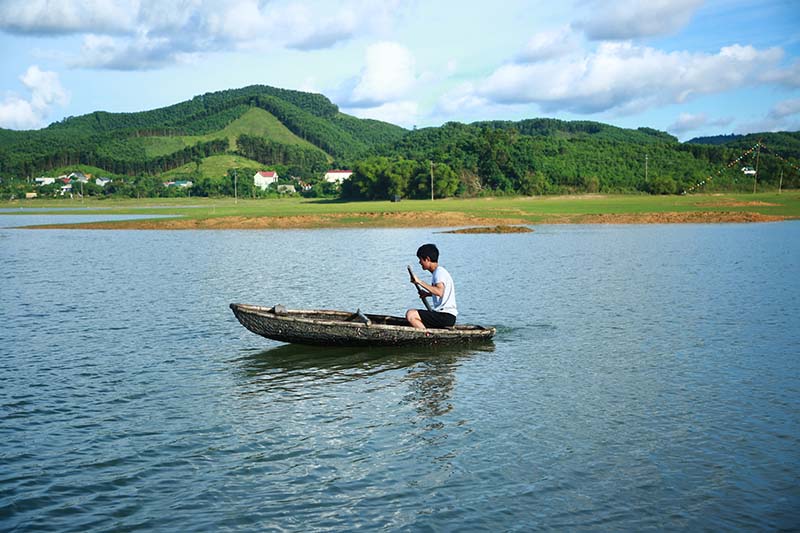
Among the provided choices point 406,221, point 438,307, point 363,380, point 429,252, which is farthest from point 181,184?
point 363,380

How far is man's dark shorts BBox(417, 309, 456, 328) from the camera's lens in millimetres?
17438

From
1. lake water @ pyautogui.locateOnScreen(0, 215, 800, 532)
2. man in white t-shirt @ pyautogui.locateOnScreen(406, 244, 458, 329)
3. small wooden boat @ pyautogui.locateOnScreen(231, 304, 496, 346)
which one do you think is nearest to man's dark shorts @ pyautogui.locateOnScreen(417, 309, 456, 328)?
man in white t-shirt @ pyautogui.locateOnScreen(406, 244, 458, 329)

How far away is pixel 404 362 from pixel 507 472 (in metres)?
6.90

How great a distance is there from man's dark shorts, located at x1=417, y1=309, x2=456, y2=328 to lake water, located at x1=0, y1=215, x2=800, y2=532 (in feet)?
2.60

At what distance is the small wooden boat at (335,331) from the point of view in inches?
661

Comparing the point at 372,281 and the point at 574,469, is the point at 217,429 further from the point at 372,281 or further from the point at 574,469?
the point at 372,281

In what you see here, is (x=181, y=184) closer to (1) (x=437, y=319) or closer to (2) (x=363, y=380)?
(1) (x=437, y=319)

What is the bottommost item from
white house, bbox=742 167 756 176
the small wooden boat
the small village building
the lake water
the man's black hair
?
the lake water

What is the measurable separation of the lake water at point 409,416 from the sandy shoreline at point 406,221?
46110 millimetres

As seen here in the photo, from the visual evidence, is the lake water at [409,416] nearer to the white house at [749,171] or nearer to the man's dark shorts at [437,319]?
the man's dark shorts at [437,319]

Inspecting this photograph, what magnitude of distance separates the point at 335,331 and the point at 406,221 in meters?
60.9

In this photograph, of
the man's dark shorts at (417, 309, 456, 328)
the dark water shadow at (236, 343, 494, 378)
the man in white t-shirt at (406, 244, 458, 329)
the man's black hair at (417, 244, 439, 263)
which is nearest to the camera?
the dark water shadow at (236, 343, 494, 378)

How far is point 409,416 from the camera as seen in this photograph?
40.0 feet

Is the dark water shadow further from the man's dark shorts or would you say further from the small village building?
the small village building
